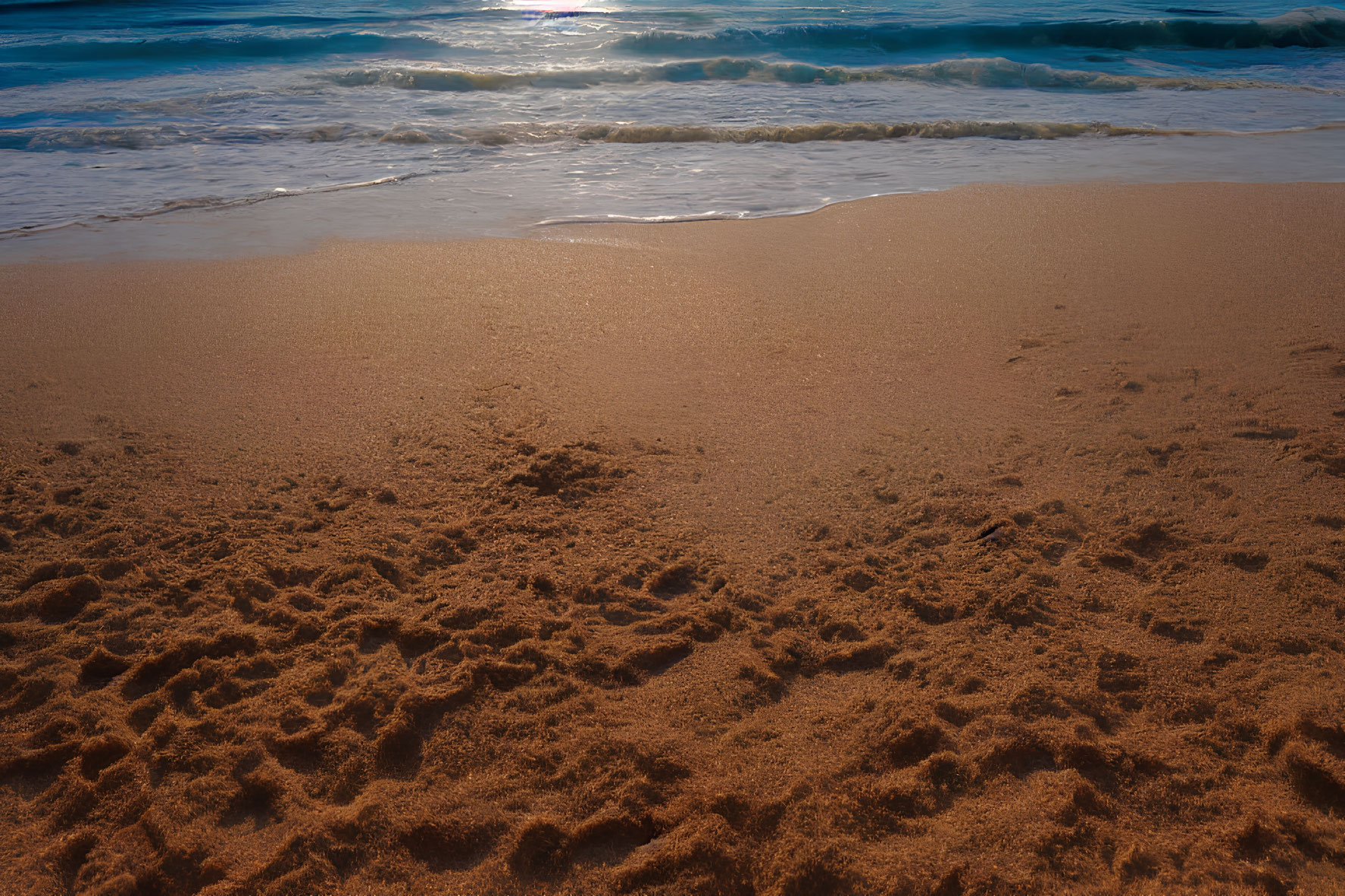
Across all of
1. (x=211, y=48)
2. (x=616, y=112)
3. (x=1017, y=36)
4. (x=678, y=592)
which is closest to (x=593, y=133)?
(x=616, y=112)

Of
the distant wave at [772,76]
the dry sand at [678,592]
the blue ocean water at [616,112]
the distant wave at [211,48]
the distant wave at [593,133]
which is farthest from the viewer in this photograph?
the distant wave at [211,48]

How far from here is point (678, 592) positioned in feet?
6.77

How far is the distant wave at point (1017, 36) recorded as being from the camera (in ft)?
46.1

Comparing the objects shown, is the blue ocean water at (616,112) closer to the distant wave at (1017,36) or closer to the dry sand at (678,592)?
the distant wave at (1017,36)

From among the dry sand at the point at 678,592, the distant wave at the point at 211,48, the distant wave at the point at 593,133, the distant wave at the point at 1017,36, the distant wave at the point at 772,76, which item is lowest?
the dry sand at the point at 678,592

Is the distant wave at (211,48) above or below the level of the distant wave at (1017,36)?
below

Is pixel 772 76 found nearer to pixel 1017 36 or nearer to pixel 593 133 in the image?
pixel 593 133

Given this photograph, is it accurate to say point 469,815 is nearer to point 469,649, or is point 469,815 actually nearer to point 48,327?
point 469,649

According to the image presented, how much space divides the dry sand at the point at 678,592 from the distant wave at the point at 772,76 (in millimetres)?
8069

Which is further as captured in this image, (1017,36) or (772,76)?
(1017,36)

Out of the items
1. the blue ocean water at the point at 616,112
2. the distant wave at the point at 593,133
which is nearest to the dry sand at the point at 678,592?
the blue ocean water at the point at 616,112

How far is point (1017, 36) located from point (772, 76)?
21.6 feet

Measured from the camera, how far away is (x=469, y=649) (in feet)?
6.07

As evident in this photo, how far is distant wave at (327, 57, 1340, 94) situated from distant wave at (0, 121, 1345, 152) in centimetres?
320
